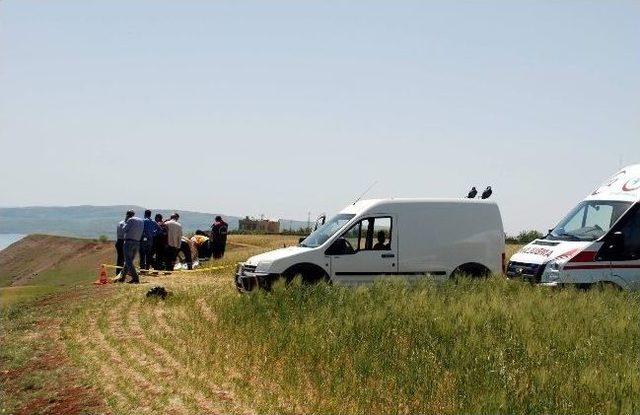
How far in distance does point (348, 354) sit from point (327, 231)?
714 centimetres

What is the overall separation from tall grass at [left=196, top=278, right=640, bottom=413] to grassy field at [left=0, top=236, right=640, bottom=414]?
0.02 meters

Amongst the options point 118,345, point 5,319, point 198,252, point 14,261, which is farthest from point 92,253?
point 118,345

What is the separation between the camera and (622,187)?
1677 centimetres

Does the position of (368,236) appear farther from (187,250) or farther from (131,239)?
Answer: (187,250)

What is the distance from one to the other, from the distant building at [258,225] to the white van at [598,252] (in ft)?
136

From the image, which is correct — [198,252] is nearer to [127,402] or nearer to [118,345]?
[118,345]

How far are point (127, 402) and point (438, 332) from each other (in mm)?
4003

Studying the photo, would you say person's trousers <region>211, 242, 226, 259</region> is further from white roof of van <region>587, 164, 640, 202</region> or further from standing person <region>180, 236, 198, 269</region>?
white roof of van <region>587, 164, 640, 202</region>

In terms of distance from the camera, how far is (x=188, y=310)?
14.8 m

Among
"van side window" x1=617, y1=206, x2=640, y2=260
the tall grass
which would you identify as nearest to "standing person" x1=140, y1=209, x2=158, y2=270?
the tall grass

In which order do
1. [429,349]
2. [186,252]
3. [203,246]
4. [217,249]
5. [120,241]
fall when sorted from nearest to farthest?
[429,349] < [120,241] < [186,252] < [217,249] < [203,246]

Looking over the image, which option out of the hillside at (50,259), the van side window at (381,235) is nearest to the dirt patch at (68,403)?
the van side window at (381,235)

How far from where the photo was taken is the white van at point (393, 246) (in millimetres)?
16156

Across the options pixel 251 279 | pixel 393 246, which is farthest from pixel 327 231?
pixel 251 279
